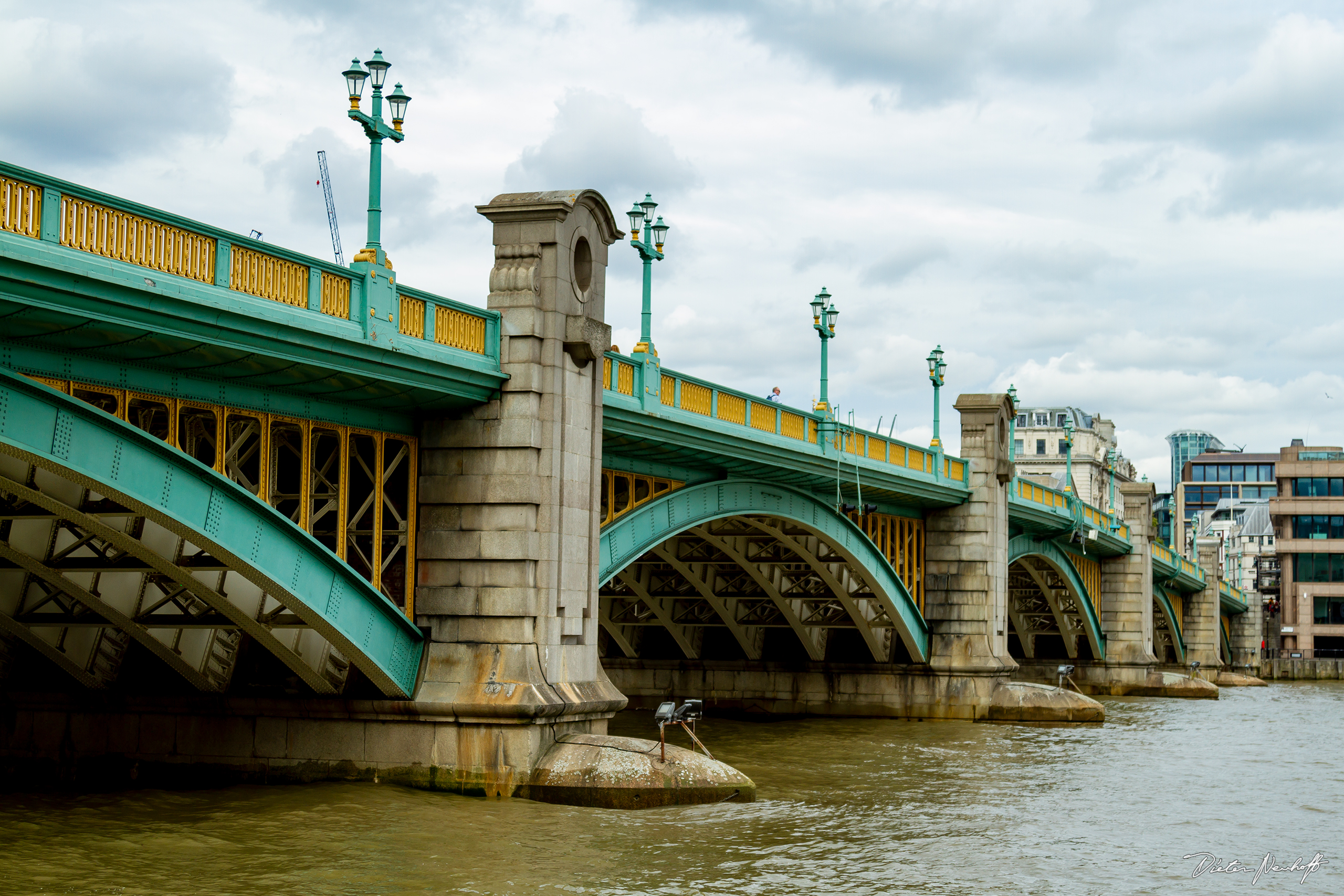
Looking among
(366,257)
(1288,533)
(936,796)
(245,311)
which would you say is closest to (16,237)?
(245,311)

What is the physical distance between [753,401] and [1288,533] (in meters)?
86.6

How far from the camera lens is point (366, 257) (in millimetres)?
19234

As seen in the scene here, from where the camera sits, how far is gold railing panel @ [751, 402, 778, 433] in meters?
29.8

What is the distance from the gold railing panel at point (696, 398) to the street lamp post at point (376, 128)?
8340mm

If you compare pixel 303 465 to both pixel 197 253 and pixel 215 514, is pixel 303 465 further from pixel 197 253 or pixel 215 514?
pixel 197 253

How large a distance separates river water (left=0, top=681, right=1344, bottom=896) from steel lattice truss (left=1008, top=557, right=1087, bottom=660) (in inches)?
1144

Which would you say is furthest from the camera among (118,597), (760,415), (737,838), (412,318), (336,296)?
(760,415)

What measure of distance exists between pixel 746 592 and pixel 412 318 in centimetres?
2164

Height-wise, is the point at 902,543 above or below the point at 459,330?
below

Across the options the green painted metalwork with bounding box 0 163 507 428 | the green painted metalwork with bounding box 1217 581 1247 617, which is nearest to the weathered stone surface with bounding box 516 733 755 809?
the green painted metalwork with bounding box 0 163 507 428

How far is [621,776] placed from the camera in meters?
20.5

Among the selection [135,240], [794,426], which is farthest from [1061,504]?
[135,240]

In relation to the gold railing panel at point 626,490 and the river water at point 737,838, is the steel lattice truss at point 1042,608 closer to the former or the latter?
the river water at point 737,838

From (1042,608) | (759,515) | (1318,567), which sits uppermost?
(1318,567)
